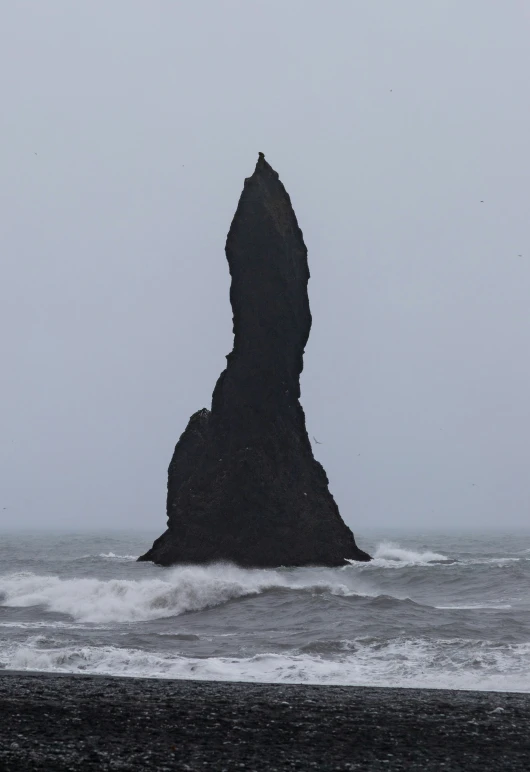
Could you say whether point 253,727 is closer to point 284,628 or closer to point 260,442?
point 284,628

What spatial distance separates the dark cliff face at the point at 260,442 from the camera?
44.4 meters

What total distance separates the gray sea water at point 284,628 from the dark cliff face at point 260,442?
3.65m

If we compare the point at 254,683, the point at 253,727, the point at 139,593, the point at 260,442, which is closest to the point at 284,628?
the point at 254,683

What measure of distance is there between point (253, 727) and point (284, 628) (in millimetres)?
11765

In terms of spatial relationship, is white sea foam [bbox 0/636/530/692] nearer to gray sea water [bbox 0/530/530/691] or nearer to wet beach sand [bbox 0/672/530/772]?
gray sea water [bbox 0/530/530/691]

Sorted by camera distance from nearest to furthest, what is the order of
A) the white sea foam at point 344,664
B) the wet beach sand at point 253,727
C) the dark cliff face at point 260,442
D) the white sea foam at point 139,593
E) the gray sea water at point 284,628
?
the wet beach sand at point 253,727
the white sea foam at point 344,664
the gray sea water at point 284,628
the white sea foam at point 139,593
the dark cliff face at point 260,442

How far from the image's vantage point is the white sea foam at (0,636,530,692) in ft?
56.3

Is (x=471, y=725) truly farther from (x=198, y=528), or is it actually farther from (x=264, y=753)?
(x=198, y=528)

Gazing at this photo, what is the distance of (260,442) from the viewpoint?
4562 centimetres

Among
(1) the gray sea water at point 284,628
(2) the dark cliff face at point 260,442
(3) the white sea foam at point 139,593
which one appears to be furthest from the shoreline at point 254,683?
(2) the dark cliff face at point 260,442

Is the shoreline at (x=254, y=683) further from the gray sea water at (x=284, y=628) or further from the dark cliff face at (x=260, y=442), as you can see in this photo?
the dark cliff face at (x=260, y=442)

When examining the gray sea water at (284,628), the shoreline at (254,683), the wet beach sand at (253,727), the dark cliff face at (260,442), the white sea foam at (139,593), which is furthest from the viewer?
the dark cliff face at (260,442)

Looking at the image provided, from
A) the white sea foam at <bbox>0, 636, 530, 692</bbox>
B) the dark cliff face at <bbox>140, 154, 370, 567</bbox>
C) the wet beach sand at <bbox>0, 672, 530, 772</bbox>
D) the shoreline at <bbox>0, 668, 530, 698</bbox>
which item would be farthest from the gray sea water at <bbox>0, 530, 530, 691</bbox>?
the dark cliff face at <bbox>140, 154, 370, 567</bbox>

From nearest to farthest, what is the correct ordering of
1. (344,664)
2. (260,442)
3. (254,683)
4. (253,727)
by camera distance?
1. (253,727)
2. (254,683)
3. (344,664)
4. (260,442)
